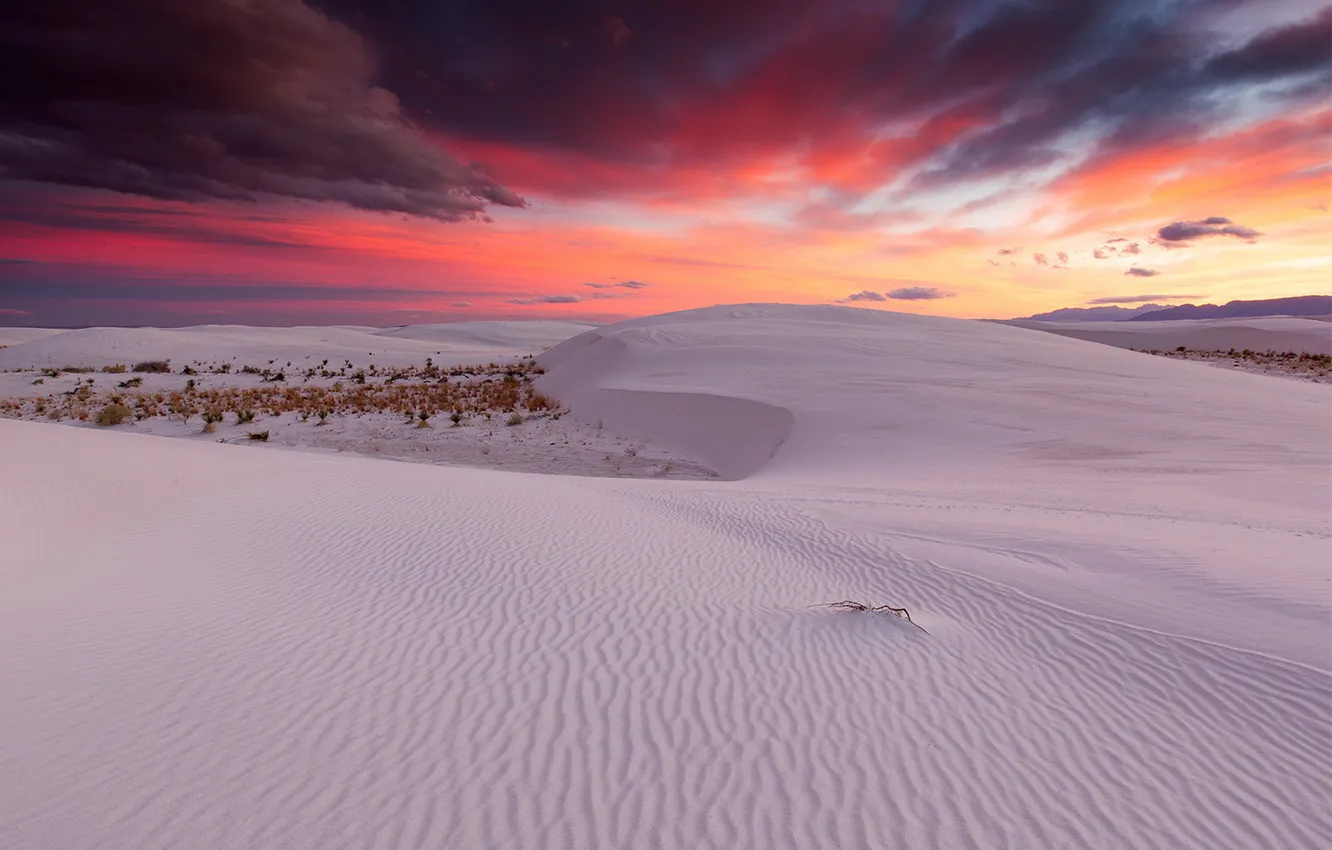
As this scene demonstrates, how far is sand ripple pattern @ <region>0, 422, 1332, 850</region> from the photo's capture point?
303 centimetres

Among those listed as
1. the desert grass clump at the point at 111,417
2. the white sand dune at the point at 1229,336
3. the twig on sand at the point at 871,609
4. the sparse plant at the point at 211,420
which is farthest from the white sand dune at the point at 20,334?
the white sand dune at the point at 1229,336

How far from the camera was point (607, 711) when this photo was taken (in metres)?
3.97

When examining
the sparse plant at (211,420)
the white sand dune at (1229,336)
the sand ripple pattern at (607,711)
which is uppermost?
the white sand dune at (1229,336)

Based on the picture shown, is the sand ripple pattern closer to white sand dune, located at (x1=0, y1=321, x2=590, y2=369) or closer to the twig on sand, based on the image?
the twig on sand

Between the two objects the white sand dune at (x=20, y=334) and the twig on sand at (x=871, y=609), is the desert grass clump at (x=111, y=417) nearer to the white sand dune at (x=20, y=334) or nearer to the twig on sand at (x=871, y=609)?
the twig on sand at (x=871, y=609)

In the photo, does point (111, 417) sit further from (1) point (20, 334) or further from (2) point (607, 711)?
(1) point (20, 334)

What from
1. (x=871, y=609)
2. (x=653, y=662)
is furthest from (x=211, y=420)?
(x=871, y=609)

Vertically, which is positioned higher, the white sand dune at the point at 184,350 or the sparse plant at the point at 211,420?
the white sand dune at the point at 184,350

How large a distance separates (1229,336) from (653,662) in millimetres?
74846

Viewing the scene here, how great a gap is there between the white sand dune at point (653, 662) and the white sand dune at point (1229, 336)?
53.3 metres

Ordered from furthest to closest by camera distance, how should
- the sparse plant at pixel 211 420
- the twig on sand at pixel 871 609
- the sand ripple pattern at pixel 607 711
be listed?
the sparse plant at pixel 211 420 < the twig on sand at pixel 871 609 < the sand ripple pattern at pixel 607 711

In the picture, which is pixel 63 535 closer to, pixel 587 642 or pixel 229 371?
pixel 587 642

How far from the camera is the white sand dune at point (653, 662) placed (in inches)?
122

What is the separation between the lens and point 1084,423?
46.9 feet
